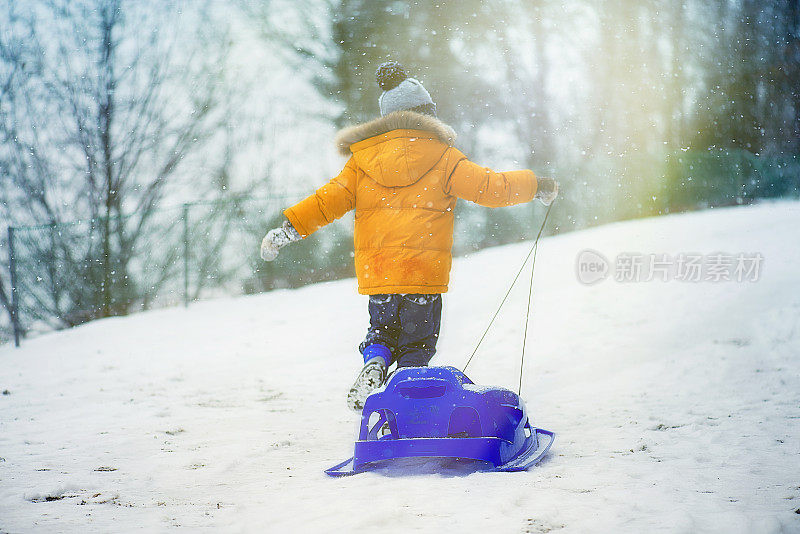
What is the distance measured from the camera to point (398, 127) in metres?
3.20

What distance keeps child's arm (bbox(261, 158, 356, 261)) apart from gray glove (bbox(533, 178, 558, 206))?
914mm

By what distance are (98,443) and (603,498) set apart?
7.84 ft

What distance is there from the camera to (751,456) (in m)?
2.58

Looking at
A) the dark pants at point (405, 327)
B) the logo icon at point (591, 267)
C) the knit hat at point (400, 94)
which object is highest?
the knit hat at point (400, 94)

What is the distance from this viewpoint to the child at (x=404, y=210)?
10.3 ft

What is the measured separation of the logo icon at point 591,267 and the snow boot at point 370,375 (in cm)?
448

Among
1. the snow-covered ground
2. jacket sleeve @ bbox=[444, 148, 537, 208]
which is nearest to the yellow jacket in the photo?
jacket sleeve @ bbox=[444, 148, 537, 208]

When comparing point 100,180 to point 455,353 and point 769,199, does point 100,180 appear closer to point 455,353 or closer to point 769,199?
point 455,353

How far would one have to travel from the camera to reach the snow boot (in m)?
2.81

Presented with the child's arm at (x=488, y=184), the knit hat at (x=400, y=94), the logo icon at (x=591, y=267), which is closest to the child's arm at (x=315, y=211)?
the knit hat at (x=400, y=94)

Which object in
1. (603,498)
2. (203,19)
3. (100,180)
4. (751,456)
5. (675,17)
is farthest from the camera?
(675,17)

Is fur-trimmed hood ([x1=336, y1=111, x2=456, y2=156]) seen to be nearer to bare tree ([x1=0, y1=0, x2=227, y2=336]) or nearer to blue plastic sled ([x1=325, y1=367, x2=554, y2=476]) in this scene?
blue plastic sled ([x1=325, y1=367, x2=554, y2=476])

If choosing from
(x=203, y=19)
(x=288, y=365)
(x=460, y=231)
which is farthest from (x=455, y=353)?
(x=203, y=19)

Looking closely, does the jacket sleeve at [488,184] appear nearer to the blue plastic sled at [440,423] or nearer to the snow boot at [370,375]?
the snow boot at [370,375]
